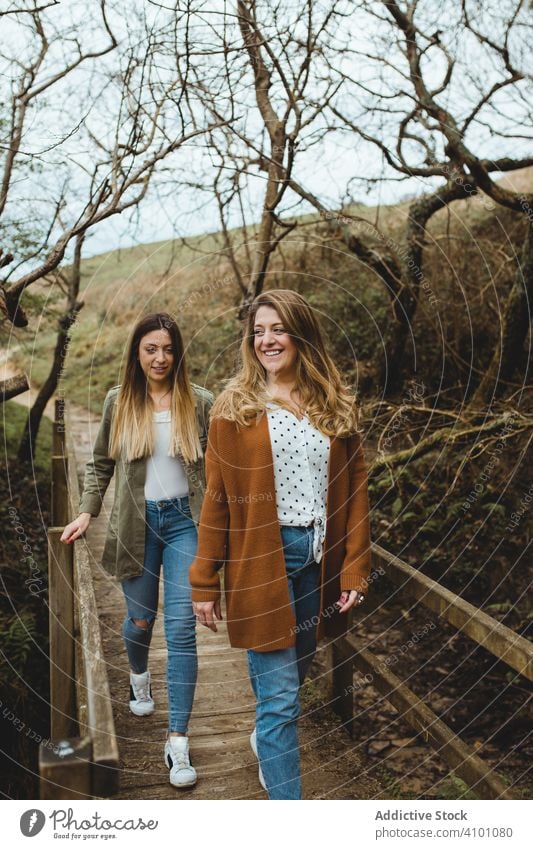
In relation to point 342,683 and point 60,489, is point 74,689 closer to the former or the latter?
point 342,683

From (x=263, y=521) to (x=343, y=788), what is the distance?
63.6 inches

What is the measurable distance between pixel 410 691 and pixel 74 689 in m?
1.65

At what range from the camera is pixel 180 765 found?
306 cm

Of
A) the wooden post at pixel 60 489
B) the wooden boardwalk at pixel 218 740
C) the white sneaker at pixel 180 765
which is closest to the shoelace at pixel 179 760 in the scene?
the white sneaker at pixel 180 765

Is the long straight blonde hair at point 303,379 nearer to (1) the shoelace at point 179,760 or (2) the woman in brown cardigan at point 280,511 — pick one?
(2) the woman in brown cardigan at point 280,511

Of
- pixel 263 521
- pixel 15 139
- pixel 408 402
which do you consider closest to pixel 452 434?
pixel 408 402

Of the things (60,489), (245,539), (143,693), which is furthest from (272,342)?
(60,489)

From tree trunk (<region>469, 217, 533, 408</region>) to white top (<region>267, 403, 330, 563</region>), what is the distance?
352 cm

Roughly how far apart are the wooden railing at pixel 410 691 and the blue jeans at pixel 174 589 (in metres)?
1.01

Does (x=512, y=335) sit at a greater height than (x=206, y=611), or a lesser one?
greater

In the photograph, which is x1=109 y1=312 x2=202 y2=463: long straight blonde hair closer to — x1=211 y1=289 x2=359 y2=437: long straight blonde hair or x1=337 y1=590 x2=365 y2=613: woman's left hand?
x1=211 y1=289 x2=359 y2=437: long straight blonde hair

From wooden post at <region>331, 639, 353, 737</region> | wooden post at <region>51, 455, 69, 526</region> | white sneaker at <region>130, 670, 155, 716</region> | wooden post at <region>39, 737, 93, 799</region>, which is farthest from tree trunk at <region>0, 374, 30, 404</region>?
wooden post at <region>39, 737, 93, 799</region>

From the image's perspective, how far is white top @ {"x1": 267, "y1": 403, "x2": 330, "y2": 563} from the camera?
2.53 meters

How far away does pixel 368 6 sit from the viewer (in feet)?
16.4
